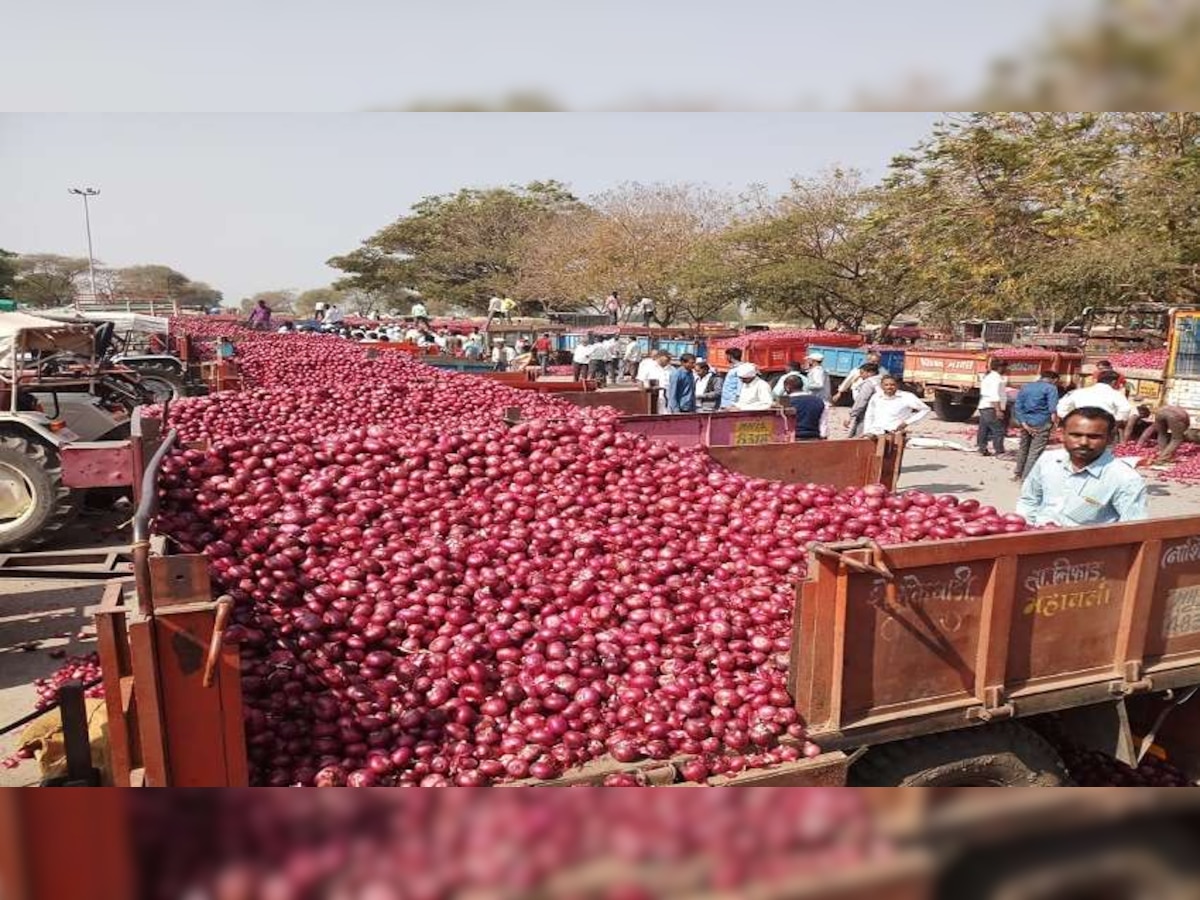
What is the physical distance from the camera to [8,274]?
5194cm

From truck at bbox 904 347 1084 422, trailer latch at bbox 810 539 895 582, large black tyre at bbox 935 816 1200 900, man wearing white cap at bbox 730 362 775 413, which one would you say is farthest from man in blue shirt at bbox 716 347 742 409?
large black tyre at bbox 935 816 1200 900

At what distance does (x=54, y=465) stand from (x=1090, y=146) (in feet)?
57.5

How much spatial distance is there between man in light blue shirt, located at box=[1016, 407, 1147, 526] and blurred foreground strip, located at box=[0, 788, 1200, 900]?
13.6 feet

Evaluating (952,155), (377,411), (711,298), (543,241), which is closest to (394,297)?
(543,241)

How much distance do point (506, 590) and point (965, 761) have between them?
1.94m

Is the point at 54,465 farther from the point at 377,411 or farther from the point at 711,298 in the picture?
the point at 711,298

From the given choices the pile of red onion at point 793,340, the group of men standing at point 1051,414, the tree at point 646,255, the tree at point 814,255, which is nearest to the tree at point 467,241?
the tree at point 646,255

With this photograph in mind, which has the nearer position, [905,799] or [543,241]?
[905,799]

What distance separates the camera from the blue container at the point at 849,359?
19953mm

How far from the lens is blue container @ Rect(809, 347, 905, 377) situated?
1995cm

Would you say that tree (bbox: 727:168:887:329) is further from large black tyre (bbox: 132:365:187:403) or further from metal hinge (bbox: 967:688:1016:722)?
metal hinge (bbox: 967:688:1016:722)

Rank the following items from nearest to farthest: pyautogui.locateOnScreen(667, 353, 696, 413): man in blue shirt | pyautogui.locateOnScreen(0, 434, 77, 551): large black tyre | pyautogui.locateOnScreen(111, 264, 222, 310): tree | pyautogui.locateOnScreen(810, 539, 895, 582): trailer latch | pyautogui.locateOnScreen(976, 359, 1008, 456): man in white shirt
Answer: pyautogui.locateOnScreen(810, 539, 895, 582): trailer latch
pyautogui.locateOnScreen(0, 434, 77, 551): large black tyre
pyautogui.locateOnScreen(667, 353, 696, 413): man in blue shirt
pyautogui.locateOnScreen(976, 359, 1008, 456): man in white shirt
pyautogui.locateOnScreen(111, 264, 222, 310): tree

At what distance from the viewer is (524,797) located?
2.29 ft

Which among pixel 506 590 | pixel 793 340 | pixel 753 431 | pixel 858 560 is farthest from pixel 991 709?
pixel 793 340
